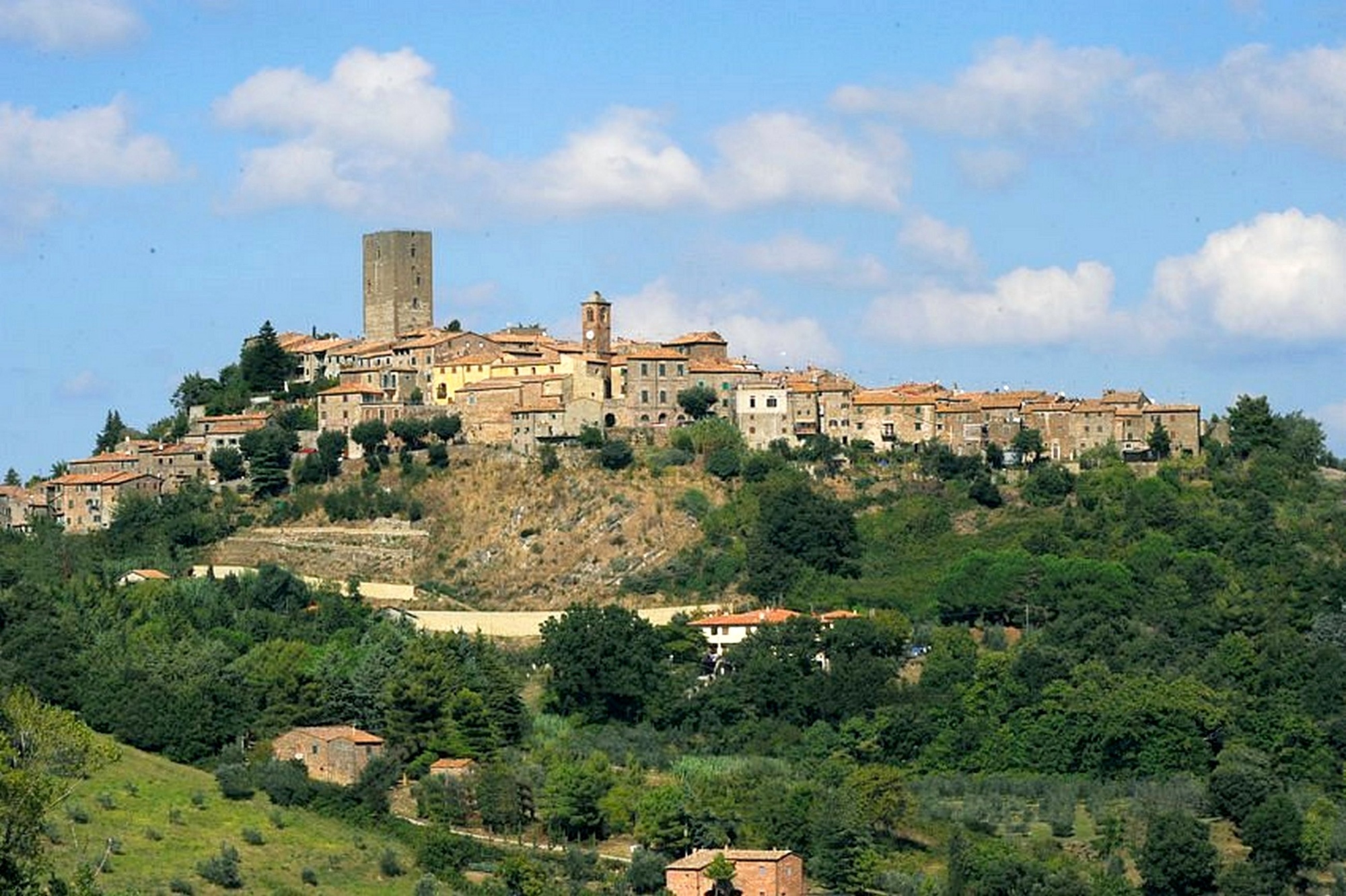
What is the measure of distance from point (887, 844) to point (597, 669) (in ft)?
31.4

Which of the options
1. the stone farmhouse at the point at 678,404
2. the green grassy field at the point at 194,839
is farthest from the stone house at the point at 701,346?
the green grassy field at the point at 194,839

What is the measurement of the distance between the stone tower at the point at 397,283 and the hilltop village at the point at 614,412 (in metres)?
7.09

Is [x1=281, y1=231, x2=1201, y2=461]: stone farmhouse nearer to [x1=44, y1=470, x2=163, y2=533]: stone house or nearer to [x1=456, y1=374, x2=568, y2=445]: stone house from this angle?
[x1=456, y1=374, x2=568, y2=445]: stone house

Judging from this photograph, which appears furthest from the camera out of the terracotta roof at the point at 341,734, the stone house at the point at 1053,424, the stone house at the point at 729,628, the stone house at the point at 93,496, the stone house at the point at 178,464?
the stone house at the point at 178,464

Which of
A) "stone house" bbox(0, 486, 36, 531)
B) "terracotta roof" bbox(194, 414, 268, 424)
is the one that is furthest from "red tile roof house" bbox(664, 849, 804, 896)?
"stone house" bbox(0, 486, 36, 531)

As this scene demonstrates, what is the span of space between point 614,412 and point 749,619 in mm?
12662

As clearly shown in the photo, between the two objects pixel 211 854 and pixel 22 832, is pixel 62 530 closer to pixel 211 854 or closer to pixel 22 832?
pixel 211 854

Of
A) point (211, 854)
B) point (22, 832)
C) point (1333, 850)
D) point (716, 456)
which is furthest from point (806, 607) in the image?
point (22, 832)

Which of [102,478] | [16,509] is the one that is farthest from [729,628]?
[16,509]

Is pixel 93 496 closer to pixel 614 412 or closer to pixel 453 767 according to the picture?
pixel 614 412

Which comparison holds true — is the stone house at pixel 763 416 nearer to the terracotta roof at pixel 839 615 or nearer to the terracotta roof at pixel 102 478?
the terracotta roof at pixel 839 615

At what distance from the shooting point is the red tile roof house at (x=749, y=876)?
5397 cm

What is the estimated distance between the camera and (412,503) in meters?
76.2

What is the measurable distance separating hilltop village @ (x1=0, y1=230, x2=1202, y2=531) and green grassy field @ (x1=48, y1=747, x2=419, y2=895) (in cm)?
2218
